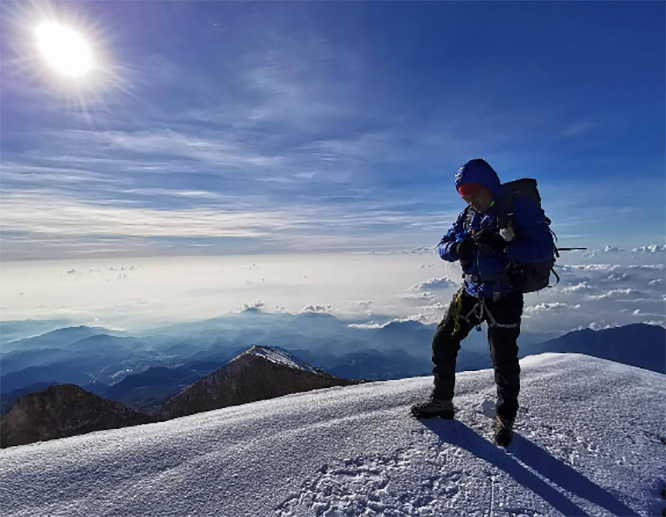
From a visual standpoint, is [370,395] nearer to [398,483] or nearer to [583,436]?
[398,483]

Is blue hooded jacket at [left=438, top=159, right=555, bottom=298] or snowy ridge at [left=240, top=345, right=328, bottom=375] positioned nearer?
blue hooded jacket at [left=438, top=159, right=555, bottom=298]

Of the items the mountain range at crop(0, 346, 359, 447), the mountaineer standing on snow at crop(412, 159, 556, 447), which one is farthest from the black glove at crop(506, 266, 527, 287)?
the mountain range at crop(0, 346, 359, 447)

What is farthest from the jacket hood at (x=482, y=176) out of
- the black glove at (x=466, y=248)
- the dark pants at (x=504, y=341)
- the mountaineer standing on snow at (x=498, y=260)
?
the dark pants at (x=504, y=341)

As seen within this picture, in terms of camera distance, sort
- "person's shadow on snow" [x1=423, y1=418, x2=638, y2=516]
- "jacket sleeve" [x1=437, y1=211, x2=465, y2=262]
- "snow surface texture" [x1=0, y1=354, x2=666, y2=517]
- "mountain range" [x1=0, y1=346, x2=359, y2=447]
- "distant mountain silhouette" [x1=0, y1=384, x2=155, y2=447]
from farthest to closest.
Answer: "mountain range" [x1=0, y1=346, x2=359, y2=447]
"distant mountain silhouette" [x1=0, y1=384, x2=155, y2=447]
"jacket sleeve" [x1=437, y1=211, x2=465, y2=262]
"person's shadow on snow" [x1=423, y1=418, x2=638, y2=516]
"snow surface texture" [x1=0, y1=354, x2=666, y2=517]

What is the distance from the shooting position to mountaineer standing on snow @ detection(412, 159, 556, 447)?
439 centimetres

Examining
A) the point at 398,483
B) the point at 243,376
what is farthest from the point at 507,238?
the point at 243,376

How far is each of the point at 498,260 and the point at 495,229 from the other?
1.38ft

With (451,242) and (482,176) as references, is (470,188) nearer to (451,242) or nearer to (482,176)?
(482,176)

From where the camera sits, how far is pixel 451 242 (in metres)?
5.45

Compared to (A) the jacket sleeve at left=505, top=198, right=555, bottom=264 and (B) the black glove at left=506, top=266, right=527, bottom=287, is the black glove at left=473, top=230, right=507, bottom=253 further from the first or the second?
(B) the black glove at left=506, top=266, right=527, bottom=287

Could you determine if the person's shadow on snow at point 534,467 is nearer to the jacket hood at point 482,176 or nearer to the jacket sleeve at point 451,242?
the jacket sleeve at point 451,242

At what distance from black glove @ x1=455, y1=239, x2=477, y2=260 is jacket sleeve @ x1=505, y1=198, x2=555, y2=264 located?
0.54 meters

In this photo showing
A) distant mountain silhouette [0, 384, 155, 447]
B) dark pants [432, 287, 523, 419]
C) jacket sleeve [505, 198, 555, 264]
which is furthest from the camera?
distant mountain silhouette [0, 384, 155, 447]

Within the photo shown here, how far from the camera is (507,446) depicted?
466 centimetres
